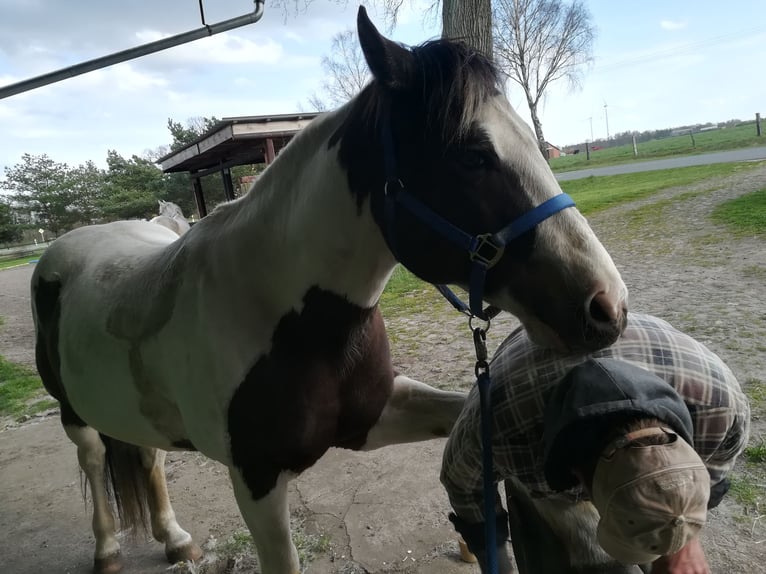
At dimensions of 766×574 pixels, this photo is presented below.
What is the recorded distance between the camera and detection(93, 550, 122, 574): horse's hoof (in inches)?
95.7

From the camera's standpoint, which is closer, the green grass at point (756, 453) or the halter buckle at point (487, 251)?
the halter buckle at point (487, 251)

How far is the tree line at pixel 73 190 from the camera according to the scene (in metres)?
33.7

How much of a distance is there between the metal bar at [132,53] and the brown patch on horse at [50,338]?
2.33 metres

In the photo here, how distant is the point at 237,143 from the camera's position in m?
7.66

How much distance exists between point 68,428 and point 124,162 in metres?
39.7

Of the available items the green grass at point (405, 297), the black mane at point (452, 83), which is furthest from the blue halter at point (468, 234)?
the green grass at point (405, 297)

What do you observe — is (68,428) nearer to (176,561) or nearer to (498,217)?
(176,561)

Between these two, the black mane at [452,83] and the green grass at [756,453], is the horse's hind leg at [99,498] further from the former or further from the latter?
the green grass at [756,453]

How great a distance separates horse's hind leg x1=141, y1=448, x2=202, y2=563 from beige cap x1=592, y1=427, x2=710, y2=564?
7.11ft

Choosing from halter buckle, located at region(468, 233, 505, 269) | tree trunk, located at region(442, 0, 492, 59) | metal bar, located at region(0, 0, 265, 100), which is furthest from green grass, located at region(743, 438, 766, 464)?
metal bar, located at region(0, 0, 265, 100)

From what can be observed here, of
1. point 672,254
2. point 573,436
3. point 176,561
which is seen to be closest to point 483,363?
point 573,436

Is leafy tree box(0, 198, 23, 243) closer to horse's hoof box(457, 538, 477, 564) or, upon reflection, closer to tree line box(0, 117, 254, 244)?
tree line box(0, 117, 254, 244)

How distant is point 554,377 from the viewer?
1.14m

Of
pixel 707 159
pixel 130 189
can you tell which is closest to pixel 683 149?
pixel 707 159
